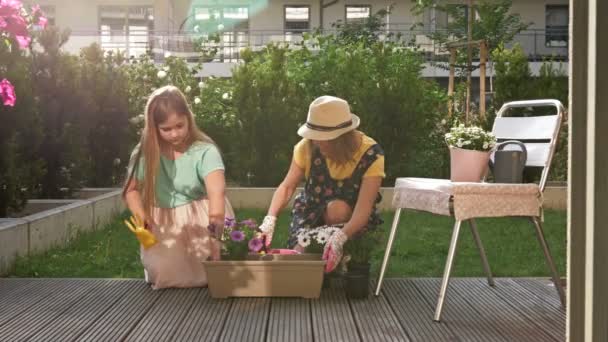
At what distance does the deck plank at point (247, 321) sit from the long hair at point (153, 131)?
0.73m

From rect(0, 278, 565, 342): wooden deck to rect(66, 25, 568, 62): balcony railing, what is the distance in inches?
592

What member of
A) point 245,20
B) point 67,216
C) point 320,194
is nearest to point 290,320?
point 320,194

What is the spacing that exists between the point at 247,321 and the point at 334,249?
24.6 inches

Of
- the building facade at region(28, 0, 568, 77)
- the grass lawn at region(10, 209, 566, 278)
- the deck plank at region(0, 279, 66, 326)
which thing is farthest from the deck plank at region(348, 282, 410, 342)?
the building facade at region(28, 0, 568, 77)

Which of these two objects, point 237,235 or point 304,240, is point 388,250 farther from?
point 237,235

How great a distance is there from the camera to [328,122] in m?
3.97

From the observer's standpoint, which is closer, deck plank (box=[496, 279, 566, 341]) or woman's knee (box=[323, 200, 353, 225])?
deck plank (box=[496, 279, 566, 341])

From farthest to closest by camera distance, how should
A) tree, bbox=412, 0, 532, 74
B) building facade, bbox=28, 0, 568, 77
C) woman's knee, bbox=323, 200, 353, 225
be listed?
1. building facade, bbox=28, 0, 568, 77
2. tree, bbox=412, 0, 532, 74
3. woman's knee, bbox=323, 200, 353, 225

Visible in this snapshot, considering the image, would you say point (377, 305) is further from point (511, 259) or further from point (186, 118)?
point (511, 259)

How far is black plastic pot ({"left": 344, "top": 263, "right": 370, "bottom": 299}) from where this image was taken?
3863mm

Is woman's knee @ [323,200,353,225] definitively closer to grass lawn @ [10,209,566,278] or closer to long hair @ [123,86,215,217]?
grass lawn @ [10,209,566,278]

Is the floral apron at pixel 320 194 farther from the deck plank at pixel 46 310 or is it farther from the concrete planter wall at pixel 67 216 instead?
the concrete planter wall at pixel 67 216

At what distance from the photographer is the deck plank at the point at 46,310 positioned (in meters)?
3.27

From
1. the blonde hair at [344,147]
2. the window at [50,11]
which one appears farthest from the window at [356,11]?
the blonde hair at [344,147]
